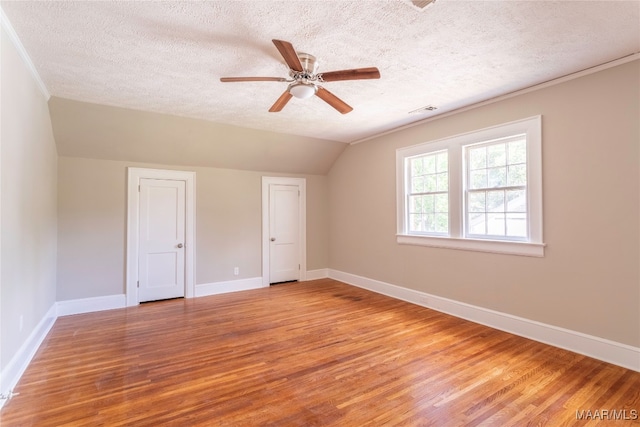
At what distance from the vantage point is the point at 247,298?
5039 mm

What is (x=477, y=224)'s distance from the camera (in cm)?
390

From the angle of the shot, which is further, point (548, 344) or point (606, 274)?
point (548, 344)

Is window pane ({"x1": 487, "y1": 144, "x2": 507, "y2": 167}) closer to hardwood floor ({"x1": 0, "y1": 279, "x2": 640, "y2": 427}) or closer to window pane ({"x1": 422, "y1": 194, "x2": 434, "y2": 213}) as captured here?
window pane ({"x1": 422, "y1": 194, "x2": 434, "y2": 213})

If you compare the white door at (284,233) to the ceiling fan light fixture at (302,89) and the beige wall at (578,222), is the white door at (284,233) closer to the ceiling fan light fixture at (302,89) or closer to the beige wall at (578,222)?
the beige wall at (578,222)

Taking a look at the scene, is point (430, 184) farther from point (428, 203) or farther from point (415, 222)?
point (415, 222)

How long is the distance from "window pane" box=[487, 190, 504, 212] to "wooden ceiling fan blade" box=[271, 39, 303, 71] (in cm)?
276

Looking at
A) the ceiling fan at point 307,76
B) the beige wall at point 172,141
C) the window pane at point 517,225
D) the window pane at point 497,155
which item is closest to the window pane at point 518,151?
the window pane at point 497,155

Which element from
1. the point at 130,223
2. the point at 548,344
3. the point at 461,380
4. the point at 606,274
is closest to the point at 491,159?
the point at 606,274

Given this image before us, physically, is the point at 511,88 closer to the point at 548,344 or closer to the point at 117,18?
the point at 548,344

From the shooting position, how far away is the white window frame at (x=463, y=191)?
10.7ft

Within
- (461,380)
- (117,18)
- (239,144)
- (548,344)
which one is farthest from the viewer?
(239,144)

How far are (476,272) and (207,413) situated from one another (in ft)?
10.7

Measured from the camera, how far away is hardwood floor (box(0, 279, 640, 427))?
82.0 inches

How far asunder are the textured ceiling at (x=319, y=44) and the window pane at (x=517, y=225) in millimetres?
1404
